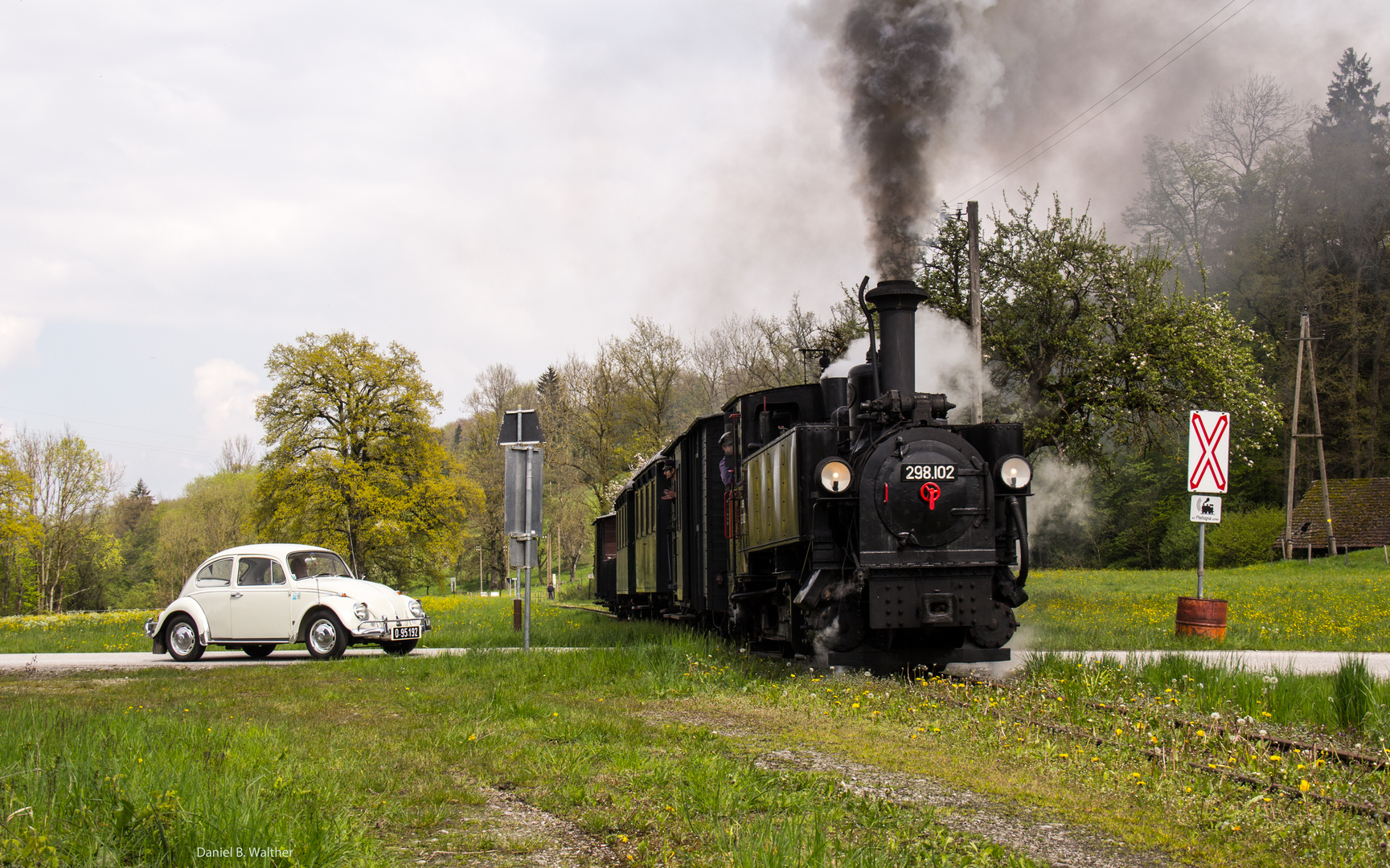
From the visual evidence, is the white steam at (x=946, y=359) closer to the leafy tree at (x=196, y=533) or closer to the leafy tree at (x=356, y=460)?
the leafy tree at (x=356, y=460)

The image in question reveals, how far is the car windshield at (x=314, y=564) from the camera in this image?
13602mm

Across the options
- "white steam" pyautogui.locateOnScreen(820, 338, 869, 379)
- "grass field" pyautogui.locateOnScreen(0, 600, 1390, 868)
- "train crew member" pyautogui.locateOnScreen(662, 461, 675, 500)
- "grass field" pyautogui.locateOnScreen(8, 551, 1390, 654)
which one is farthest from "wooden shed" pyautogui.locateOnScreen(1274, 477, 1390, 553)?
"grass field" pyautogui.locateOnScreen(0, 600, 1390, 868)

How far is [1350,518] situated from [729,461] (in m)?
35.9

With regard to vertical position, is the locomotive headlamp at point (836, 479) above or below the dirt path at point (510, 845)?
above

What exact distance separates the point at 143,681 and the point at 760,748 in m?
7.33

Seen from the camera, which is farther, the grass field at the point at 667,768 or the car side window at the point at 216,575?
the car side window at the point at 216,575

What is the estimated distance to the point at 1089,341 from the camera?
19562mm

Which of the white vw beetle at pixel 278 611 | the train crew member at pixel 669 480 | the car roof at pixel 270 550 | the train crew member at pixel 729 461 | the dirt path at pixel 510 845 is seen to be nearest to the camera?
the dirt path at pixel 510 845

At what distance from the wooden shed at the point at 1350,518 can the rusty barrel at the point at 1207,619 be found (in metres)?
30.0

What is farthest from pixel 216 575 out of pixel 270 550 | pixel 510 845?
pixel 510 845

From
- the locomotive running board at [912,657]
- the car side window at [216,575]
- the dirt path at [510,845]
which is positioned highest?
the car side window at [216,575]

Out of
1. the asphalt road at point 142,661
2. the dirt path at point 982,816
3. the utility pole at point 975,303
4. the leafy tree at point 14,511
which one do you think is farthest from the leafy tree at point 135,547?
the dirt path at point 982,816

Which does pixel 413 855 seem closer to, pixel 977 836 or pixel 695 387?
pixel 977 836

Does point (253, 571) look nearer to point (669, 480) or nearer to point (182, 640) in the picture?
point (182, 640)
